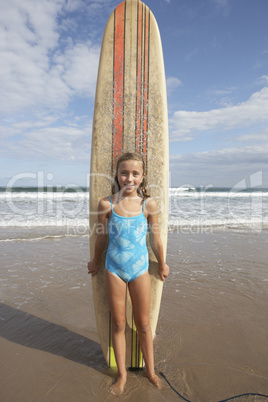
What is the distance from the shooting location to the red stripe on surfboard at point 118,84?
2.21 meters

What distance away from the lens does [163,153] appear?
2.26 meters

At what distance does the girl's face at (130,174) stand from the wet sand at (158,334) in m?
1.36

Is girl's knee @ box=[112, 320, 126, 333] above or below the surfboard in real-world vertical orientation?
below

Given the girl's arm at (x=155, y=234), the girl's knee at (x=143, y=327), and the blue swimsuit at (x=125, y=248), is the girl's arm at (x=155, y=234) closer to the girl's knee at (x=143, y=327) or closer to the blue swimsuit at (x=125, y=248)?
the blue swimsuit at (x=125, y=248)

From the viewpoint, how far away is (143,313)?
1.78m

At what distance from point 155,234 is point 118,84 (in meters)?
1.34

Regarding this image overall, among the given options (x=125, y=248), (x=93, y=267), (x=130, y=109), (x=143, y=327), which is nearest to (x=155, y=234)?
(x=125, y=248)

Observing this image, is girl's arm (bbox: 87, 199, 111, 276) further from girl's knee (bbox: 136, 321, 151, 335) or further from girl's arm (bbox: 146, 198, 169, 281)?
girl's knee (bbox: 136, 321, 151, 335)

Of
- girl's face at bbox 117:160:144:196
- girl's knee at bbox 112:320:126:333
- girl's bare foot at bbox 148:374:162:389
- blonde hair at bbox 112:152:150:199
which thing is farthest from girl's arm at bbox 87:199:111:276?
girl's bare foot at bbox 148:374:162:389

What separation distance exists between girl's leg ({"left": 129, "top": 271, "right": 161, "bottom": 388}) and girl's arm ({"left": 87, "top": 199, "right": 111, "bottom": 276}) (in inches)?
13.2

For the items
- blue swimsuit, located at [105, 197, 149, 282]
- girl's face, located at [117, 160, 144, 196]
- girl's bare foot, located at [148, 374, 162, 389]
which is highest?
girl's face, located at [117, 160, 144, 196]

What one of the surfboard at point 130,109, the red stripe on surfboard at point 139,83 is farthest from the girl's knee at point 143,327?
the red stripe on surfboard at point 139,83

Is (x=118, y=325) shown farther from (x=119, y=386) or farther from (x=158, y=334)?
(x=158, y=334)

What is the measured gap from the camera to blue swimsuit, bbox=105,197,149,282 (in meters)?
1.75
